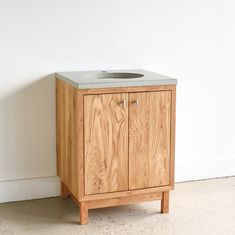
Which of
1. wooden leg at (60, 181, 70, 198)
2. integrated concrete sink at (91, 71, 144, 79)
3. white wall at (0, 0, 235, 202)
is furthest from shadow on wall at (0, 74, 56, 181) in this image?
integrated concrete sink at (91, 71, 144, 79)

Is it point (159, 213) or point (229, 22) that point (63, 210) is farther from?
point (229, 22)

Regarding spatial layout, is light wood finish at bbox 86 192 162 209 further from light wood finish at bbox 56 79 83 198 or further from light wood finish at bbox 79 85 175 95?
light wood finish at bbox 79 85 175 95

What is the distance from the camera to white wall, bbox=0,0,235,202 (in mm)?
3107

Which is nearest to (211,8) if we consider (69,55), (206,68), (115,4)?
(206,68)

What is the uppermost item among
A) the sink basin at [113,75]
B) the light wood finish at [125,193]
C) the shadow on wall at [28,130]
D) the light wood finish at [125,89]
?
the sink basin at [113,75]

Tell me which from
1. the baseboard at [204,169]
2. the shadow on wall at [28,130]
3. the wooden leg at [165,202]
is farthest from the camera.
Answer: the baseboard at [204,169]

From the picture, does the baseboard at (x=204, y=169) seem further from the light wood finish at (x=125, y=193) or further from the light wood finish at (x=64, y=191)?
the light wood finish at (x=64, y=191)

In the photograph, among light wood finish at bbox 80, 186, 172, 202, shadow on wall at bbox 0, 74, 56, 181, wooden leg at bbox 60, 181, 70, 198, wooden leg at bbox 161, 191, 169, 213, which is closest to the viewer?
light wood finish at bbox 80, 186, 172, 202

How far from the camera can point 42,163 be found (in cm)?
325

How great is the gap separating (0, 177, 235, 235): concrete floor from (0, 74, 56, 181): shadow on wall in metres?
0.22

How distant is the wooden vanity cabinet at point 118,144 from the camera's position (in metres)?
2.78

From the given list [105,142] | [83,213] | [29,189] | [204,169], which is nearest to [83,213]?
[83,213]

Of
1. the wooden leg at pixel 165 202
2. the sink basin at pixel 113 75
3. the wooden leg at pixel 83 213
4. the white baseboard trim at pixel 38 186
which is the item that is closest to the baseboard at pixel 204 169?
the white baseboard trim at pixel 38 186

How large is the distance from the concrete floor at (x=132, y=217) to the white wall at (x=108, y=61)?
202mm
